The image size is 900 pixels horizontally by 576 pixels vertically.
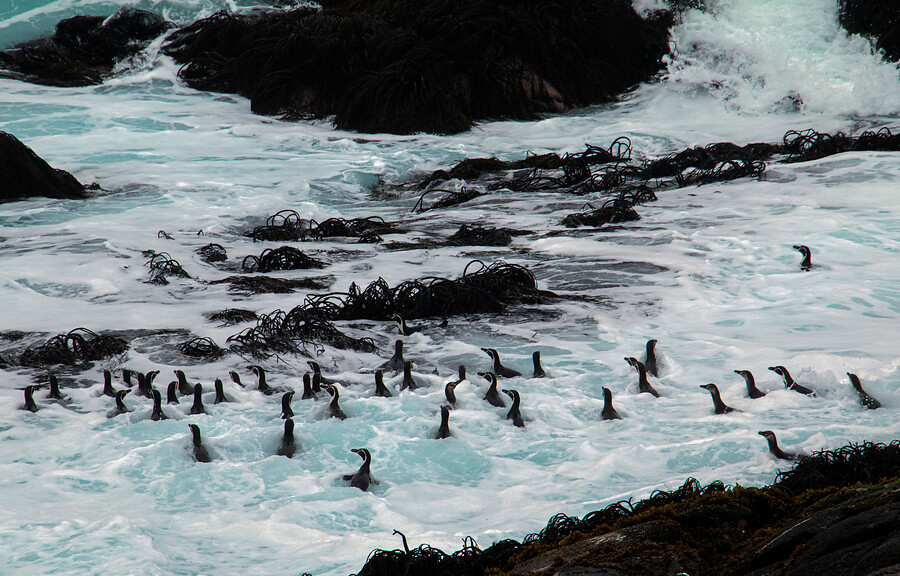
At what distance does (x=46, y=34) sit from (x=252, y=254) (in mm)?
20404

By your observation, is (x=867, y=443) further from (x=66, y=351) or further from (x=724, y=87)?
(x=724, y=87)

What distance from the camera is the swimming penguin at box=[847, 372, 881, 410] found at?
4.86m

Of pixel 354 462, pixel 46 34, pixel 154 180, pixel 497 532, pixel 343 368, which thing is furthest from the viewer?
pixel 46 34

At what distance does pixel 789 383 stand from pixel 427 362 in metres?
2.59

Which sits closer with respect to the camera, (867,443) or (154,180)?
(867,443)

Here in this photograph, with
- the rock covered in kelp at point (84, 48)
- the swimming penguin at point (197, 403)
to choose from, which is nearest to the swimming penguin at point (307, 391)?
the swimming penguin at point (197, 403)

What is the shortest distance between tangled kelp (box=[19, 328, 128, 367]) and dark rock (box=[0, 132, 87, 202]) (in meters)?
7.32

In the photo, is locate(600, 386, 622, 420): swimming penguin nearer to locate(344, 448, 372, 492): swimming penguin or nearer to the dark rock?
locate(344, 448, 372, 492): swimming penguin

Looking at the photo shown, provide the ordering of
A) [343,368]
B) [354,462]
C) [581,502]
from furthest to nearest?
[343,368]
[354,462]
[581,502]

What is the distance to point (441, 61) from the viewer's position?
18.3 m

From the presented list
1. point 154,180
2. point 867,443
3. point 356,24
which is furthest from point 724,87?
point 867,443

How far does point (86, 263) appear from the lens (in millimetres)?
9047

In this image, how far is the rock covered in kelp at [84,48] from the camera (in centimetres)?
2264

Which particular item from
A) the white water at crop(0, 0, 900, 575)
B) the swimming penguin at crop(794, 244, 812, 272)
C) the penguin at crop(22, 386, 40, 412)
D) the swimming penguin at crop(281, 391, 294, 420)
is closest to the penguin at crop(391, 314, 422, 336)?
the white water at crop(0, 0, 900, 575)
